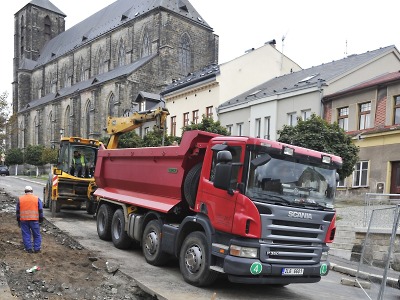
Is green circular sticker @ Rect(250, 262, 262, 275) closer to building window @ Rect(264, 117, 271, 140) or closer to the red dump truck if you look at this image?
the red dump truck

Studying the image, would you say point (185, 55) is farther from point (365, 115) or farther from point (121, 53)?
point (365, 115)

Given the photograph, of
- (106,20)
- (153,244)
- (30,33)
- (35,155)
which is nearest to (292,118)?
(153,244)

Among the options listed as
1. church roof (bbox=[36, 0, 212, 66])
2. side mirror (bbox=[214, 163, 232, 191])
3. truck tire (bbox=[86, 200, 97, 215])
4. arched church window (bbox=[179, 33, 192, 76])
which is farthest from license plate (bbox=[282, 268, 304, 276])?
church roof (bbox=[36, 0, 212, 66])

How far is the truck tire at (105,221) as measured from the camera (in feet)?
34.3

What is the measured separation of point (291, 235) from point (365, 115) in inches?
685

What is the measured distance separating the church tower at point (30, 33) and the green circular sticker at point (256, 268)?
80.7 m

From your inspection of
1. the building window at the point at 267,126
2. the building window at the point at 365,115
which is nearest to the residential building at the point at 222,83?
the building window at the point at 267,126

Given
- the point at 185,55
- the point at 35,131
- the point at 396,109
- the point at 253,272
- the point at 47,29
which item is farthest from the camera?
the point at 47,29

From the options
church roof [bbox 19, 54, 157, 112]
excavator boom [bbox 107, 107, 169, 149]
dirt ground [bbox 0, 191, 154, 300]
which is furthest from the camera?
church roof [bbox 19, 54, 157, 112]

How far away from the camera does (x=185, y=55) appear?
52.6 m

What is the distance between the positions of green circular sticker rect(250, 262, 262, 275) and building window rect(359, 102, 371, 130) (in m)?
17.7

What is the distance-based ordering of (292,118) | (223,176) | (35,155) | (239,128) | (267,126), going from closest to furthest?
(223,176) < (292,118) < (267,126) < (239,128) < (35,155)

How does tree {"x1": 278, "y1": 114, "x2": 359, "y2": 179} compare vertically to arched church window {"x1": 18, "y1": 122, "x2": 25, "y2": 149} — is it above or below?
above

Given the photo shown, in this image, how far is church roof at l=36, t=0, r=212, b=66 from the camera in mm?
52469
